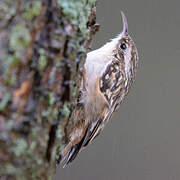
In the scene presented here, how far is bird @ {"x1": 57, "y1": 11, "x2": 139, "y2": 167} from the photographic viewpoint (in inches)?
60.6

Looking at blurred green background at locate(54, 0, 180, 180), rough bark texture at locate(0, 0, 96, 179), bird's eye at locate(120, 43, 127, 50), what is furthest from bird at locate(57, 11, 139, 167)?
blurred green background at locate(54, 0, 180, 180)

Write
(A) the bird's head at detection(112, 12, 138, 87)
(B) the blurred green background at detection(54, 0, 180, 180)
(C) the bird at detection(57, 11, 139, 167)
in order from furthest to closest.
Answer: (B) the blurred green background at detection(54, 0, 180, 180)
(A) the bird's head at detection(112, 12, 138, 87)
(C) the bird at detection(57, 11, 139, 167)

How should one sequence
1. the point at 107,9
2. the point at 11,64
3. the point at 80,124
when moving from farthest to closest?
1. the point at 107,9
2. the point at 80,124
3. the point at 11,64

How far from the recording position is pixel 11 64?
806mm

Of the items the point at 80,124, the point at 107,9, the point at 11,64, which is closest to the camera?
the point at 11,64

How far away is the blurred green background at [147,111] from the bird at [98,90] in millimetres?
1246

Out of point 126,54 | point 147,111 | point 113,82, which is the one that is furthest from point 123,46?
point 147,111

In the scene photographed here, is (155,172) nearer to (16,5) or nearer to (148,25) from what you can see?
(148,25)

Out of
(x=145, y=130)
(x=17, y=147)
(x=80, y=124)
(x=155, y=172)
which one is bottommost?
(x=155, y=172)

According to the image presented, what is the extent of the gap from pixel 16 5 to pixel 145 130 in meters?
2.37

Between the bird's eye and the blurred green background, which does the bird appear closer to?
the bird's eye

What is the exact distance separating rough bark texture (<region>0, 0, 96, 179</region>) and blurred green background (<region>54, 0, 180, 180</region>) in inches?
82.9

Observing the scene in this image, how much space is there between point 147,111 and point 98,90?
1.56 meters


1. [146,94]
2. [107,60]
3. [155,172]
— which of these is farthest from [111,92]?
[155,172]
